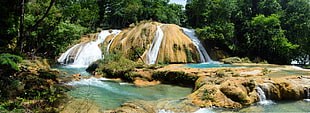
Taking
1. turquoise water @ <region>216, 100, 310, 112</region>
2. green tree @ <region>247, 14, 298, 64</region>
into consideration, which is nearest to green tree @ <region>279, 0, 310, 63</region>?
green tree @ <region>247, 14, 298, 64</region>

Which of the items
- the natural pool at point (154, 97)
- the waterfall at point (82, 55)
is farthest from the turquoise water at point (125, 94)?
the waterfall at point (82, 55)

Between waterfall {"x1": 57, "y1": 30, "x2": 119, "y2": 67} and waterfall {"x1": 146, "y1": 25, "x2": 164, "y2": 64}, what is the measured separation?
5.32 metres

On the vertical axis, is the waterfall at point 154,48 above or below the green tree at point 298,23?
below

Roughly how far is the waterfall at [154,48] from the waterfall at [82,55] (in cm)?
532

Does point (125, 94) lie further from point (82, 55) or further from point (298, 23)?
point (298, 23)

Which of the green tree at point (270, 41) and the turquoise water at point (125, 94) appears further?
the green tree at point (270, 41)

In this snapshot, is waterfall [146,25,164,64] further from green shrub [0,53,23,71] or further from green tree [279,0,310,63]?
green tree [279,0,310,63]

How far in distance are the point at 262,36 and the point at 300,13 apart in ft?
23.2

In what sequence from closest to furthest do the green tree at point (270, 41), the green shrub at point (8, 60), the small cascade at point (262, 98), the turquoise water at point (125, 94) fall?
1. the green shrub at point (8, 60)
2. the small cascade at point (262, 98)
3. the turquoise water at point (125, 94)
4. the green tree at point (270, 41)

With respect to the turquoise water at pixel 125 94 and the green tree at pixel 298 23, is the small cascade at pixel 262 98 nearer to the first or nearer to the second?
the turquoise water at pixel 125 94

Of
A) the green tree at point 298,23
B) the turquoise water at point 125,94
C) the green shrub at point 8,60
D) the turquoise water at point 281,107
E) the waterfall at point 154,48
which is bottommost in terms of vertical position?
the turquoise water at point 281,107

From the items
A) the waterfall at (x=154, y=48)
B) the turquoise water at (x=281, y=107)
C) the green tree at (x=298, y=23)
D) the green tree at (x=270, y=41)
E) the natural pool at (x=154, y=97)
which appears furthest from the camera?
the green tree at (x=298, y=23)

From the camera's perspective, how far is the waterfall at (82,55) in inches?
831

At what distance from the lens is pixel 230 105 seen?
273 inches
